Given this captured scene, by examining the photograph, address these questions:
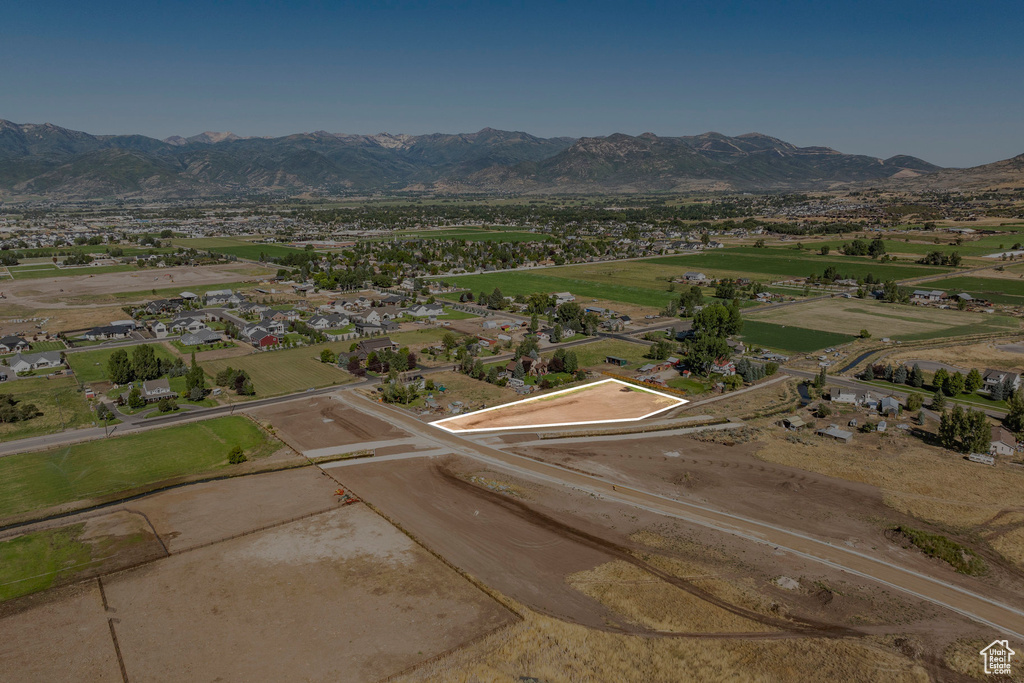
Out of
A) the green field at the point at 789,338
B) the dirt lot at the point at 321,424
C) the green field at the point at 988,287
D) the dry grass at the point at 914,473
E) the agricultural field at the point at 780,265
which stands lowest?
the dirt lot at the point at 321,424

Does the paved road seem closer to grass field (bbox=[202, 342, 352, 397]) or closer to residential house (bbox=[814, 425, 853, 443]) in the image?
residential house (bbox=[814, 425, 853, 443])

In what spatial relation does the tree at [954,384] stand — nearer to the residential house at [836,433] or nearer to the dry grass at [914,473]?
the dry grass at [914,473]

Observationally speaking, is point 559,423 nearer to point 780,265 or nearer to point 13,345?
point 13,345

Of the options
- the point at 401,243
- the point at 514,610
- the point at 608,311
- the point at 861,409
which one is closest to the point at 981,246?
the point at 608,311

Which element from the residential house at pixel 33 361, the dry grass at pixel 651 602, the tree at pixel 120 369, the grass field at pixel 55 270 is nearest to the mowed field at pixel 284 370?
the tree at pixel 120 369

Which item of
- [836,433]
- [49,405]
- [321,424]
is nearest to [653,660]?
[836,433]
